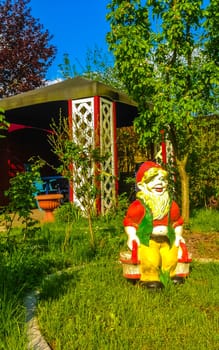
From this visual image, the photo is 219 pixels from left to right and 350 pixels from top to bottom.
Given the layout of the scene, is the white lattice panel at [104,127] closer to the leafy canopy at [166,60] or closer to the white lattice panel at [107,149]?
the white lattice panel at [107,149]

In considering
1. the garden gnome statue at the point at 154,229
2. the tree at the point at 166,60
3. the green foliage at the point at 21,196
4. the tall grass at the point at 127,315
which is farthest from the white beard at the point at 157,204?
the tree at the point at 166,60

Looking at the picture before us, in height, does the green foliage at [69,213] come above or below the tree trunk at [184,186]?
below

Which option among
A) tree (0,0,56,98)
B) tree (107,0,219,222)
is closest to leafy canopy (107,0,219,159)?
tree (107,0,219,222)

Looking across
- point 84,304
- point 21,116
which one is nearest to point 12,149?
point 21,116

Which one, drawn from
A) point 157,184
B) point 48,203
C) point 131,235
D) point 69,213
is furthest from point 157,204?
point 48,203

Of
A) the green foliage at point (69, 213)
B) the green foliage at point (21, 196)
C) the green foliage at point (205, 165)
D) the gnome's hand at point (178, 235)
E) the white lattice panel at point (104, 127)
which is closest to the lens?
the gnome's hand at point (178, 235)

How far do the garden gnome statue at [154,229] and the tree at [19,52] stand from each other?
1680cm

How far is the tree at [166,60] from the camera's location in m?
6.36

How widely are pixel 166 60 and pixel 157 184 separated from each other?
13.5ft

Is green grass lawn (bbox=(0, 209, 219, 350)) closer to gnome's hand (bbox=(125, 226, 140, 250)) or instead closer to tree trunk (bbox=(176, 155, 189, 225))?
gnome's hand (bbox=(125, 226, 140, 250))

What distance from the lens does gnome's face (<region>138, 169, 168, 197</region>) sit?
12.0 feet

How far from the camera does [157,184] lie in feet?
12.0

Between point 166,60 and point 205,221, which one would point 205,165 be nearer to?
point 205,221

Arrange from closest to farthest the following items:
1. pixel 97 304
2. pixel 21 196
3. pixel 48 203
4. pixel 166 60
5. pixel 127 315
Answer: pixel 127 315 < pixel 97 304 < pixel 21 196 < pixel 166 60 < pixel 48 203
